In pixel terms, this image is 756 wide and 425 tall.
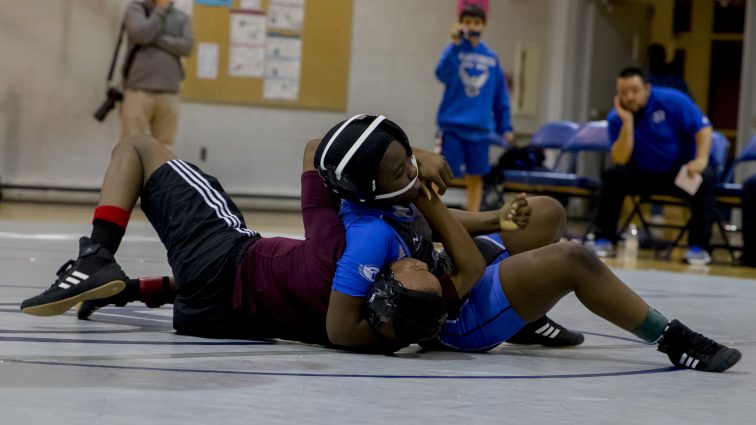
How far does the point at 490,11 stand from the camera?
467 inches

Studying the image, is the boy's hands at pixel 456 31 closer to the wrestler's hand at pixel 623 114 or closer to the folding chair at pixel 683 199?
the wrestler's hand at pixel 623 114

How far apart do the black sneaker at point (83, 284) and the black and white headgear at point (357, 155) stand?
58 centimetres

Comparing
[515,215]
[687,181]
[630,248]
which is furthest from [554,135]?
[515,215]

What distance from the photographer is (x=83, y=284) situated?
2814 mm

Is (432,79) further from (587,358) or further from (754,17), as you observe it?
(587,358)

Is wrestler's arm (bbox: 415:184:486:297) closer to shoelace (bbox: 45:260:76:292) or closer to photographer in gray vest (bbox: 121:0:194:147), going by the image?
shoelace (bbox: 45:260:76:292)

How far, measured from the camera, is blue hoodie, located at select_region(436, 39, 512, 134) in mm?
8312

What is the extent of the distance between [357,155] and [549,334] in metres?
0.85

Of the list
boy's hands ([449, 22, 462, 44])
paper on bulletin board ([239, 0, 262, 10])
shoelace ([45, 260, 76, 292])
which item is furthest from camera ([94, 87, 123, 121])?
shoelace ([45, 260, 76, 292])

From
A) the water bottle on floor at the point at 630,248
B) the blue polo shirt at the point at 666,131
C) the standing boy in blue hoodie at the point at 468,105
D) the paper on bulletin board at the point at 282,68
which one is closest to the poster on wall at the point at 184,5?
the paper on bulletin board at the point at 282,68

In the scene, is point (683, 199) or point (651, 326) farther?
point (683, 199)

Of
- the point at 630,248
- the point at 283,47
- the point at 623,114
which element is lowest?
the point at 630,248

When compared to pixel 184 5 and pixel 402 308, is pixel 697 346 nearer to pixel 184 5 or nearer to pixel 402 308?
pixel 402 308

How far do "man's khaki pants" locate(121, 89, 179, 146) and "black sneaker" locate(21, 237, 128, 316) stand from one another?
21.3 ft
